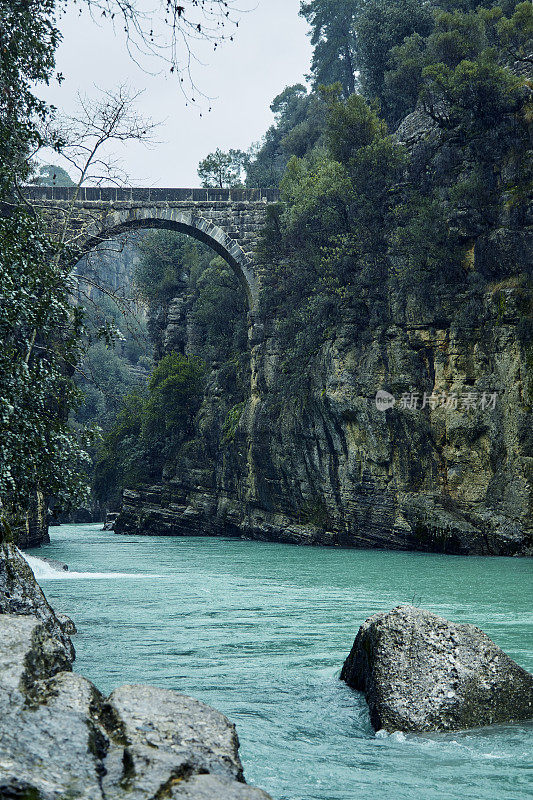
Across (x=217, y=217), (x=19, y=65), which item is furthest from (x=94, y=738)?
(x=217, y=217)

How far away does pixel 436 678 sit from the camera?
5.61 m

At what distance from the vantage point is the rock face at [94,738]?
9.32 ft

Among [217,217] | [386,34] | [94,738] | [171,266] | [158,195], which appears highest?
[386,34]

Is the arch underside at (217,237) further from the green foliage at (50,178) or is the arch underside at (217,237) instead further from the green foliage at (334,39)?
the green foliage at (334,39)

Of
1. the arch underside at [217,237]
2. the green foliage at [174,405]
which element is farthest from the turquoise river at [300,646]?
the green foliage at [174,405]

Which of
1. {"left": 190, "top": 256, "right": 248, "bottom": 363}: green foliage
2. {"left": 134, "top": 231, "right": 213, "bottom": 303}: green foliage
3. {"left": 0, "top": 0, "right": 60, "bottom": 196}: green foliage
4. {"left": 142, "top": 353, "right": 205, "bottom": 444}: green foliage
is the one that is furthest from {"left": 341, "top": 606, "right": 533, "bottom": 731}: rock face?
{"left": 134, "top": 231, "right": 213, "bottom": 303}: green foliage

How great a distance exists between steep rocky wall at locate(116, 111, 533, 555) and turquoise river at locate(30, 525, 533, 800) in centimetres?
177

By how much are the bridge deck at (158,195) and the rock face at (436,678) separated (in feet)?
86.7

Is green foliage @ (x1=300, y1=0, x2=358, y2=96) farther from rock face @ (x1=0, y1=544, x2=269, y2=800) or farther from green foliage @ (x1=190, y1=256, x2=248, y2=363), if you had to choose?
rock face @ (x1=0, y1=544, x2=269, y2=800)

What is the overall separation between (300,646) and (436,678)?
3.32 metres

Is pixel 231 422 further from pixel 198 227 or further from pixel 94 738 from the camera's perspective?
pixel 94 738

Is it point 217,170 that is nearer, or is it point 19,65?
point 19,65

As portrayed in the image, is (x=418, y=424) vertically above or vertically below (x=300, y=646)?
above

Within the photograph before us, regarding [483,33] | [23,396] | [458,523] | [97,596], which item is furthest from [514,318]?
[23,396]
